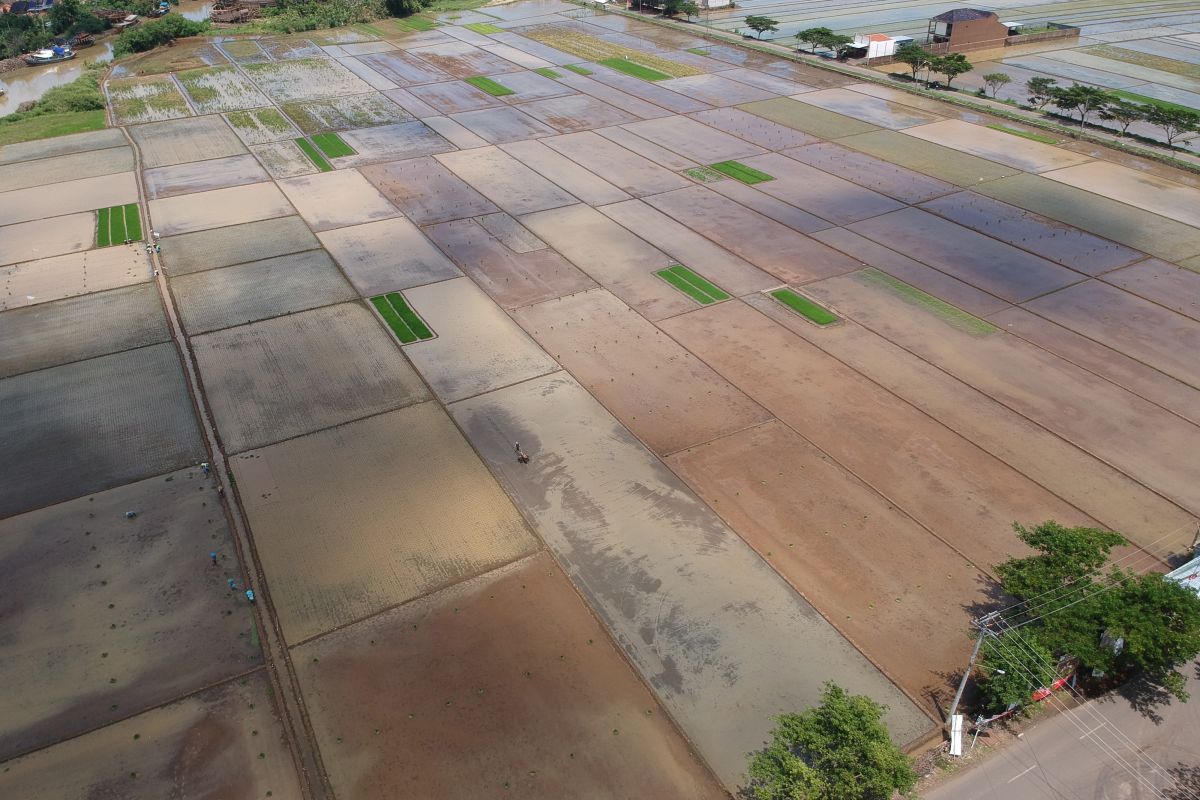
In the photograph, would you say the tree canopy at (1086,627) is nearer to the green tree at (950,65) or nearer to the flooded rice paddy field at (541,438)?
the flooded rice paddy field at (541,438)

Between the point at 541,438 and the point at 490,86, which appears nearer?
the point at 541,438

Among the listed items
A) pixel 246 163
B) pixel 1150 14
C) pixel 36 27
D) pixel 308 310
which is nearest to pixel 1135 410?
pixel 308 310

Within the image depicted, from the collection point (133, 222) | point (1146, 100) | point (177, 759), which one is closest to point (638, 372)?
point (177, 759)

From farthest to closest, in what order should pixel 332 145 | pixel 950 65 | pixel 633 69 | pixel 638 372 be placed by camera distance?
pixel 633 69 < pixel 950 65 < pixel 332 145 < pixel 638 372

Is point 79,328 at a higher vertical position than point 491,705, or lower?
higher

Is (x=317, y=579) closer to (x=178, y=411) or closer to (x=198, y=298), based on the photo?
(x=178, y=411)

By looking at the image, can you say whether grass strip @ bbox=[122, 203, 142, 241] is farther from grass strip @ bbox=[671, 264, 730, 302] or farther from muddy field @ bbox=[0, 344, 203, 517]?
grass strip @ bbox=[671, 264, 730, 302]

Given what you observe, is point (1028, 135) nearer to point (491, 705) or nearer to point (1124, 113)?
point (1124, 113)
